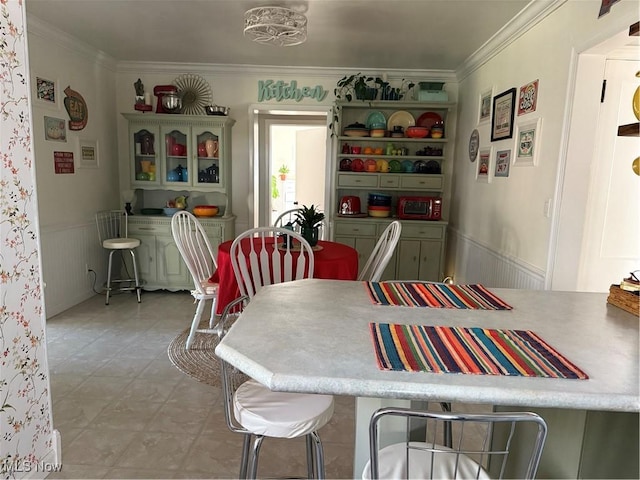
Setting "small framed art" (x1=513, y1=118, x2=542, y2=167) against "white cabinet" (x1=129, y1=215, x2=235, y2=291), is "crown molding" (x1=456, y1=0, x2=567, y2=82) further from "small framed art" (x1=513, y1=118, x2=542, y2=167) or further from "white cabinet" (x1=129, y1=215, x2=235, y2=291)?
"white cabinet" (x1=129, y1=215, x2=235, y2=291)

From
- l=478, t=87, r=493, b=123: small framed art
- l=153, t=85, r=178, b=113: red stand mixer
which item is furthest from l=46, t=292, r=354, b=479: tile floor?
l=478, t=87, r=493, b=123: small framed art

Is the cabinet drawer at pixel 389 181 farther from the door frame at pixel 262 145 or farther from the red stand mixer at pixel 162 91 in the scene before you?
the red stand mixer at pixel 162 91

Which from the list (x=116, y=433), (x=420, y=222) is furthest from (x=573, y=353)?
(x=420, y=222)

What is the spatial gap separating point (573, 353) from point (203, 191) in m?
4.07

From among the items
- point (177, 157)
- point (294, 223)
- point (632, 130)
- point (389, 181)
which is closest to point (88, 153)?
point (177, 157)

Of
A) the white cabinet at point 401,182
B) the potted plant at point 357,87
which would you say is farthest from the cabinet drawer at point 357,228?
the potted plant at point 357,87

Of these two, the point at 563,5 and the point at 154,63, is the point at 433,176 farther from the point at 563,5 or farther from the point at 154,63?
the point at 154,63

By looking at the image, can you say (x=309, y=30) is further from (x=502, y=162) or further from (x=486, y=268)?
(x=486, y=268)

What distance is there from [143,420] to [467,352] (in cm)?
186

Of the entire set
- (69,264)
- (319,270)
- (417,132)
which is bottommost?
(69,264)

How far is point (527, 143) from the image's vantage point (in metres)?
2.84

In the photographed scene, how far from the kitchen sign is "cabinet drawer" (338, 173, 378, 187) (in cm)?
92

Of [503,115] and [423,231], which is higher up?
[503,115]

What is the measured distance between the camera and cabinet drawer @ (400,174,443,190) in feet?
14.2
